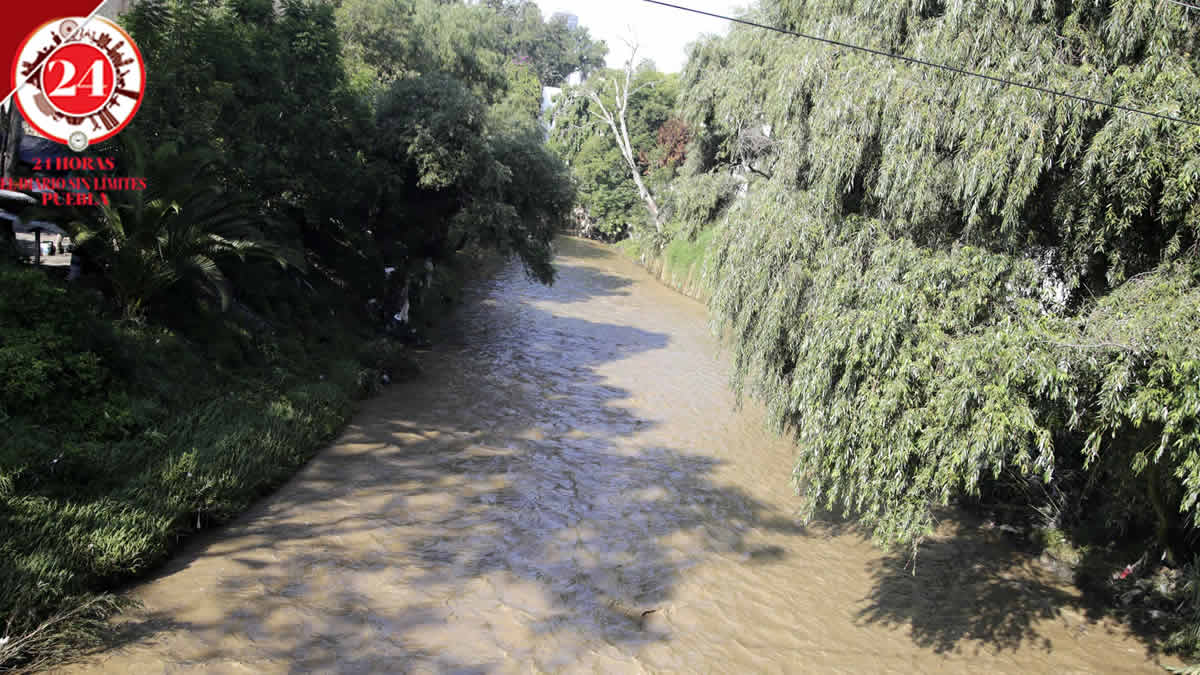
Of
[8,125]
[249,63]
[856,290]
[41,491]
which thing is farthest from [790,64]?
[8,125]

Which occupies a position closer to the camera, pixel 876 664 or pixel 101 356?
pixel 876 664

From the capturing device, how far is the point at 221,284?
10195 mm

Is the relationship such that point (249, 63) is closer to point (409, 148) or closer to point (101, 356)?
point (409, 148)

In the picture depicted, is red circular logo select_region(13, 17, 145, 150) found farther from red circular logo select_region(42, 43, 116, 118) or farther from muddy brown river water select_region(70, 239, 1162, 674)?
muddy brown river water select_region(70, 239, 1162, 674)

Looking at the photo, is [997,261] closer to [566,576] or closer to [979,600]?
[979,600]

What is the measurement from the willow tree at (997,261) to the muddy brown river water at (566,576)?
172cm

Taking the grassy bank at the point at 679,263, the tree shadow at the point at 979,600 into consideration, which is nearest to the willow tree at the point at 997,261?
the tree shadow at the point at 979,600

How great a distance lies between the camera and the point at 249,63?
480 inches

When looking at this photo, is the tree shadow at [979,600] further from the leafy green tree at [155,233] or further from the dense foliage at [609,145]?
the dense foliage at [609,145]

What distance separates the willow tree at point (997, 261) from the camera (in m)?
6.21

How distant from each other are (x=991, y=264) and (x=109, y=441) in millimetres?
9034

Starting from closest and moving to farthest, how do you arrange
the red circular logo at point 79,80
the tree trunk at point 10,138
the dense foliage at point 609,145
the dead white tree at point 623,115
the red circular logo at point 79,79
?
the red circular logo at point 79,80 → the red circular logo at point 79,79 → the tree trunk at point 10,138 → the dead white tree at point 623,115 → the dense foliage at point 609,145

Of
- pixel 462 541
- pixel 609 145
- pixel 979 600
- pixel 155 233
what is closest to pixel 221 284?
pixel 155 233

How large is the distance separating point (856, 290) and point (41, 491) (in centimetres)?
796
